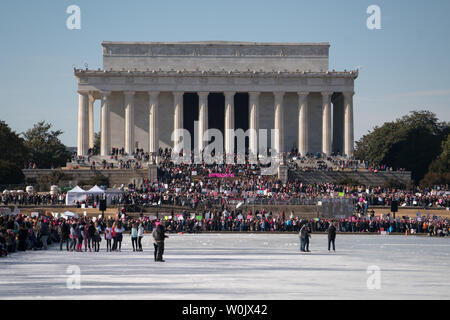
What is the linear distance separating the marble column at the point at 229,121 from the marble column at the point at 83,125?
20.7 metres

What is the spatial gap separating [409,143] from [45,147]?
6484 cm

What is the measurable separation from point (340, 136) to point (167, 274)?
96.7 metres

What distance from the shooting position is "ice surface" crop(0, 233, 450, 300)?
2289 centimetres

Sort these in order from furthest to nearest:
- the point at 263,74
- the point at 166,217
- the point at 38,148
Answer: the point at 38,148
the point at 263,74
the point at 166,217

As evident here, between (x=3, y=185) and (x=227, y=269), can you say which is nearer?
(x=227, y=269)

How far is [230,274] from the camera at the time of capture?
93.2 feet

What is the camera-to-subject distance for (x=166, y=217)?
226 ft

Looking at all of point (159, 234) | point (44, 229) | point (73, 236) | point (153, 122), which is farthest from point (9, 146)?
point (159, 234)

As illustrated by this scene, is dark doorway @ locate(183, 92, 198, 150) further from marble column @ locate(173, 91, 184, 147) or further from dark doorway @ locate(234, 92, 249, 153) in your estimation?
dark doorway @ locate(234, 92, 249, 153)

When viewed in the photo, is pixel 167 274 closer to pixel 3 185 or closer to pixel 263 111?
pixel 3 185

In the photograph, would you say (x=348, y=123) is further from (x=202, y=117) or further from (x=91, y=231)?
(x=91, y=231)

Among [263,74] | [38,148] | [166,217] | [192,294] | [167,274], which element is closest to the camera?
[192,294]

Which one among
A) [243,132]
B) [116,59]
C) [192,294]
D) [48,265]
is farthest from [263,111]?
[192,294]

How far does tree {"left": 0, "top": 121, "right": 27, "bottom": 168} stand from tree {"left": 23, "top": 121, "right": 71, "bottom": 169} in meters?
16.1
